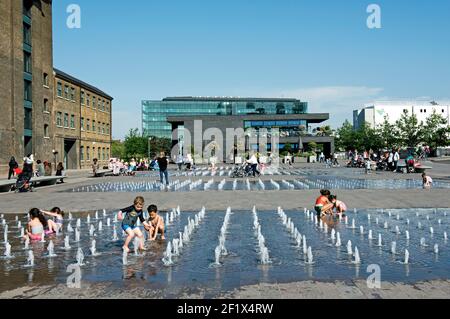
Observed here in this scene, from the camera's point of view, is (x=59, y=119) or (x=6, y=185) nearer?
(x=6, y=185)

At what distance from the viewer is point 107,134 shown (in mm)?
75125

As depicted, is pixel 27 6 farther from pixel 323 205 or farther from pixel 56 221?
pixel 323 205

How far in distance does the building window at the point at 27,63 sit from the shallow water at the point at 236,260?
120 feet

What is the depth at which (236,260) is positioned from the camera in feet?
27.0

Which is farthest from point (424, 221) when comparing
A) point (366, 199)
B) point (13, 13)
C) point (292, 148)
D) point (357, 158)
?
point (292, 148)

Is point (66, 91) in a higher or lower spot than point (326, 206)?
higher

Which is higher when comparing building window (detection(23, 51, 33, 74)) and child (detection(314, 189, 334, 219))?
building window (detection(23, 51, 33, 74))

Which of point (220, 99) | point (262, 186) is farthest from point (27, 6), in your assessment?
point (220, 99)

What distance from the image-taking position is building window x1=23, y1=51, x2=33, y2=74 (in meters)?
45.0

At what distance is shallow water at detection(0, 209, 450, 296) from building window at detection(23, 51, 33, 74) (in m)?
36.6

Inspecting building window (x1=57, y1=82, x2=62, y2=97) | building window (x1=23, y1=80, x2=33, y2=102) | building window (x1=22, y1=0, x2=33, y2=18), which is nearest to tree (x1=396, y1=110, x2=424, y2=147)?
→ building window (x1=57, y1=82, x2=62, y2=97)

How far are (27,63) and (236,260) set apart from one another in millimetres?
42806

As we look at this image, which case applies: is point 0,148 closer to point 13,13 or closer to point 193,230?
point 13,13

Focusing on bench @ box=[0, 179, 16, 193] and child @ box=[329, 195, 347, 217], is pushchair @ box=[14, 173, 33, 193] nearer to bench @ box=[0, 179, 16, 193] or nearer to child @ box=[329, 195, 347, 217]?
bench @ box=[0, 179, 16, 193]
